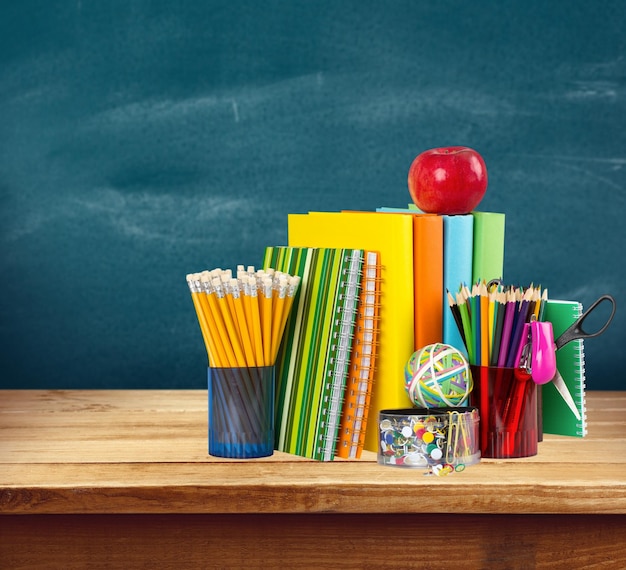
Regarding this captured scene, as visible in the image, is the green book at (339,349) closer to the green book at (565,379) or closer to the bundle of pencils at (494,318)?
the bundle of pencils at (494,318)

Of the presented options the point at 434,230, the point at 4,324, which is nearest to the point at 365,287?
the point at 434,230

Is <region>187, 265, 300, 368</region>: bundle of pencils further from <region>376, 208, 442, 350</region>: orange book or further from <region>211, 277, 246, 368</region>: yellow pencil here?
<region>376, 208, 442, 350</region>: orange book

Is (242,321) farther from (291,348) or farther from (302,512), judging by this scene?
(302,512)

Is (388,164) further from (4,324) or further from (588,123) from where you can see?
(4,324)

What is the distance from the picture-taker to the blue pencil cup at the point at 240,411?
116cm

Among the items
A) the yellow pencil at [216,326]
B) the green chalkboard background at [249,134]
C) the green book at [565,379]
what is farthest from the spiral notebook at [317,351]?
the green chalkboard background at [249,134]

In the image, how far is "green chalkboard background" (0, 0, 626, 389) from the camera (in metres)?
1.82

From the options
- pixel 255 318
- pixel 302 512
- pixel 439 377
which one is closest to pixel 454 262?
pixel 439 377

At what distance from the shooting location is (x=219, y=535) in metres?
1.08

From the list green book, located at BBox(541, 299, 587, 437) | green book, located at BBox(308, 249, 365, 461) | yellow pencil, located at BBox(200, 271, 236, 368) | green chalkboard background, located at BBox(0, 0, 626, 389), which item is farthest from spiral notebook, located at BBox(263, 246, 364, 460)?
green chalkboard background, located at BBox(0, 0, 626, 389)

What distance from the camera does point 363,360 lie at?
3.95ft

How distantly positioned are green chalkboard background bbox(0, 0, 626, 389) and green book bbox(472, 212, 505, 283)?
0.57m

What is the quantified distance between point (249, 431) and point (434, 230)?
336 mm

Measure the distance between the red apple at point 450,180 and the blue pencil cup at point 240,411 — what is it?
327 millimetres
